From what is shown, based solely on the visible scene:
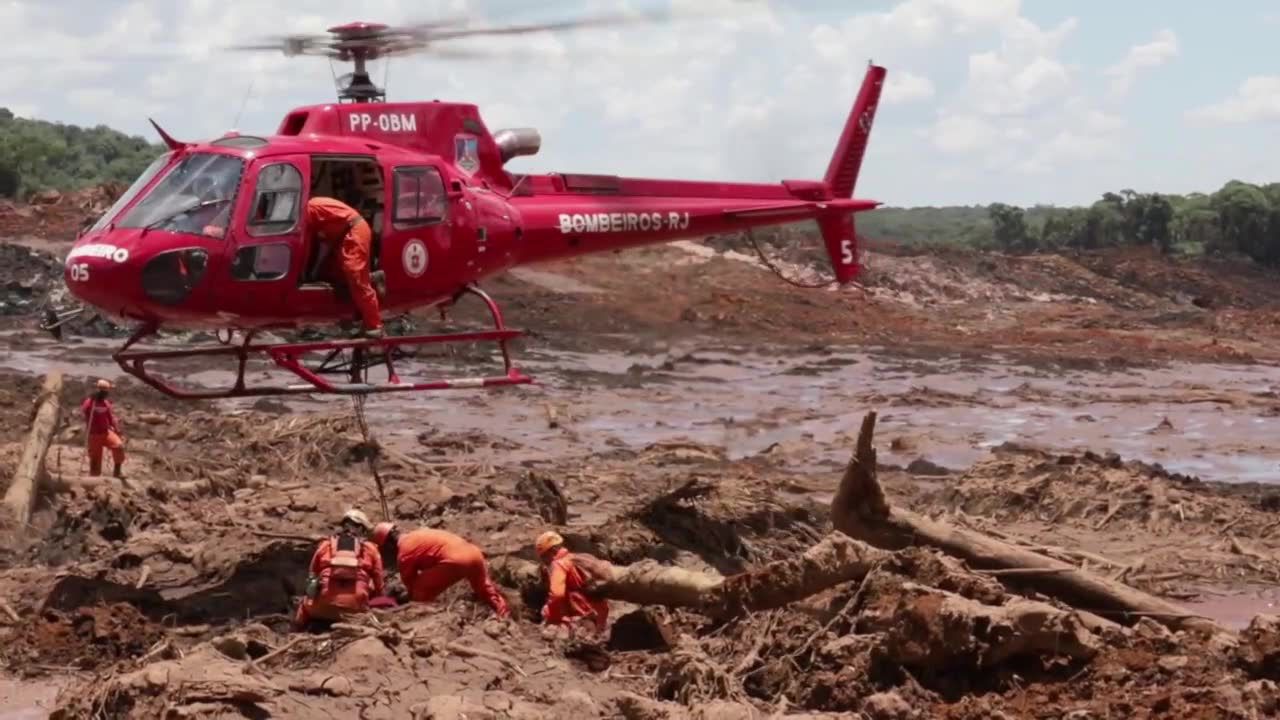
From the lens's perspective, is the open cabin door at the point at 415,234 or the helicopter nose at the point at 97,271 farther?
the open cabin door at the point at 415,234

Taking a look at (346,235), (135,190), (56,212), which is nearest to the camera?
(135,190)

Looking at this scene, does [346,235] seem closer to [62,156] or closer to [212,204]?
[212,204]

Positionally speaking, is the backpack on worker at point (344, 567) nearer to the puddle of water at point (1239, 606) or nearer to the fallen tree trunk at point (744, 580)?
the fallen tree trunk at point (744, 580)

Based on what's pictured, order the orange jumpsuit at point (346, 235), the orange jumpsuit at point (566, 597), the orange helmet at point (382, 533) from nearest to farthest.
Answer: the orange jumpsuit at point (566, 597), the orange helmet at point (382, 533), the orange jumpsuit at point (346, 235)

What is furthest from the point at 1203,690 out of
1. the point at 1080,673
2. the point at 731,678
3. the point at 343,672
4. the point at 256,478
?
the point at 256,478

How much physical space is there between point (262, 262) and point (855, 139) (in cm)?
845

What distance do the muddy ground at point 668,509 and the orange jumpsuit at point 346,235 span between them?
227 cm

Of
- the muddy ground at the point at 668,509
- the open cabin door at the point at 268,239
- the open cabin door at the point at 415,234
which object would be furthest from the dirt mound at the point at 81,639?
the open cabin door at the point at 415,234

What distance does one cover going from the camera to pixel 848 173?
1842 centimetres

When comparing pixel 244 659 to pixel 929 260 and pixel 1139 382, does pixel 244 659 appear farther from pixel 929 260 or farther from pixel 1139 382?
pixel 929 260

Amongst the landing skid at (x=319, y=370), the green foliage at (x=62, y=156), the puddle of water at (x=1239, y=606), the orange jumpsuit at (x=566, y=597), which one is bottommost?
the puddle of water at (x=1239, y=606)

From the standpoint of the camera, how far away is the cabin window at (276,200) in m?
11.8

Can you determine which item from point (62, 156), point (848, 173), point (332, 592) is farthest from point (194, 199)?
point (62, 156)

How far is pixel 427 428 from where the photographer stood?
23594mm
